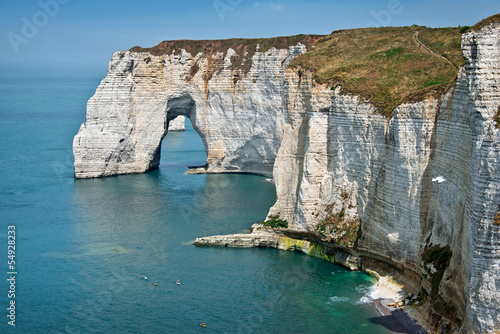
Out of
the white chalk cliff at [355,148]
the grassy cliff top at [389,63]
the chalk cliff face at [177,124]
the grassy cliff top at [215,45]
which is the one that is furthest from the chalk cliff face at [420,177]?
the chalk cliff face at [177,124]

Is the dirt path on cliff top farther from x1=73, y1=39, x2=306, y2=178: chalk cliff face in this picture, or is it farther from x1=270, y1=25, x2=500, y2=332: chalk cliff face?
x1=73, y1=39, x2=306, y2=178: chalk cliff face

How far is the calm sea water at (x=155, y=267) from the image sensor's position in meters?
40.8

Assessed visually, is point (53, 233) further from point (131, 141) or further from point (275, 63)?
point (275, 63)

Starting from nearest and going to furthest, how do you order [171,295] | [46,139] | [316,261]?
[171,295] → [316,261] → [46,139]

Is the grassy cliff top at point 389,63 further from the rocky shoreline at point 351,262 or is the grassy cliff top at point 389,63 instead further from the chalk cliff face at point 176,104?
the chalk cliff face at point 176,104

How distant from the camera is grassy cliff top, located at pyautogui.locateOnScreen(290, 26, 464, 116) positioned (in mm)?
48375

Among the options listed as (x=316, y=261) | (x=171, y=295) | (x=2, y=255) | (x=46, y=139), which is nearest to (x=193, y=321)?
(x=171, y=295)

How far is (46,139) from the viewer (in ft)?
357

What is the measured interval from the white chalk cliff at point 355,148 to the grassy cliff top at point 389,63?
1290 millimetres

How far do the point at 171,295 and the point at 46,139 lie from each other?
72.2 metres

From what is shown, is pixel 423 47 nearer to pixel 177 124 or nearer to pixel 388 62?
pixel 388 62

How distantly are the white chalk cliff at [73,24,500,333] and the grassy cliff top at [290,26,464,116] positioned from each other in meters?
1.29

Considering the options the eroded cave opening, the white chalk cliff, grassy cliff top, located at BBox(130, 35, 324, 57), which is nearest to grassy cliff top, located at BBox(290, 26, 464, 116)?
the white chalk cliff

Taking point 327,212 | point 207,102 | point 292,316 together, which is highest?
point 207,102
